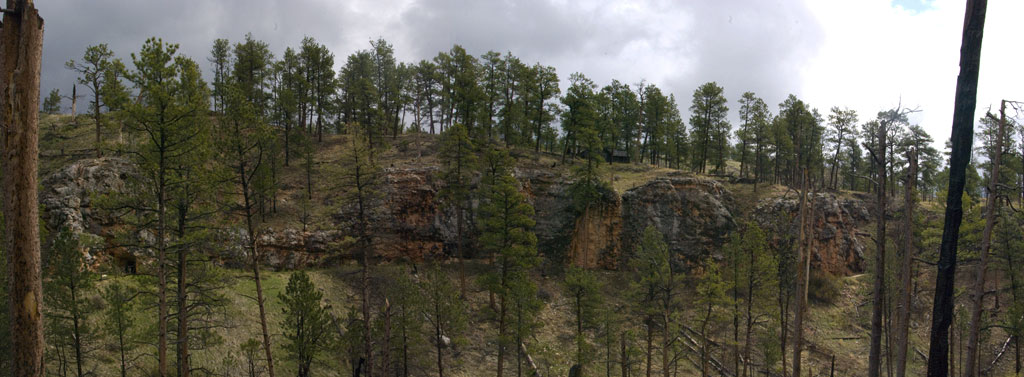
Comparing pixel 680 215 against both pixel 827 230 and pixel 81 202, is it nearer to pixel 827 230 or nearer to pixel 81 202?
pixel 827 230

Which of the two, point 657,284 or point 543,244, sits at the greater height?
point 657,284

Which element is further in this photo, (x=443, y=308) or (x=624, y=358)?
(x=624, y=358)

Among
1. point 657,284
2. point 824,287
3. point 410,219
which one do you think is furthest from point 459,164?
point 824,287

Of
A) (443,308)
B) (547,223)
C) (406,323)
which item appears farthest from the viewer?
(547,223)

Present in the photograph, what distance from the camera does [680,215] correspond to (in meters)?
40.6

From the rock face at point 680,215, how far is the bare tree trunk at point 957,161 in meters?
31.9

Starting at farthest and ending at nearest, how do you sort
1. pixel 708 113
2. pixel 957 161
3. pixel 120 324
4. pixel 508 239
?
pixel 708 113
pixel 508 239
pixel 120 324
pixel 957 161

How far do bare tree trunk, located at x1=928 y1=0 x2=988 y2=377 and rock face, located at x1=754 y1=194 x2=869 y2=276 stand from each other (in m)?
34.2

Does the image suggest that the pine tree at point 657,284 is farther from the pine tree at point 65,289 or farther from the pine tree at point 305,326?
the pine tree at point 65,289

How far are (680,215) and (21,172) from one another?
1608 inches

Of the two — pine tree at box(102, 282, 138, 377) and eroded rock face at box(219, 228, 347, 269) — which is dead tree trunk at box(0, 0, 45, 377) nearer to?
pine tree at box(102, 282, 138, 377)

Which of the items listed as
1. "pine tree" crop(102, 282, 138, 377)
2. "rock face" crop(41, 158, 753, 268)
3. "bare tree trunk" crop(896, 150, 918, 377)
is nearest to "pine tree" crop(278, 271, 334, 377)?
"pine tree" crop(102, 282, 138, 377)

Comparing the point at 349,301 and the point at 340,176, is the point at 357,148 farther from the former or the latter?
the point at 349,301

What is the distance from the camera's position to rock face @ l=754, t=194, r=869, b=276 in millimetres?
39500
